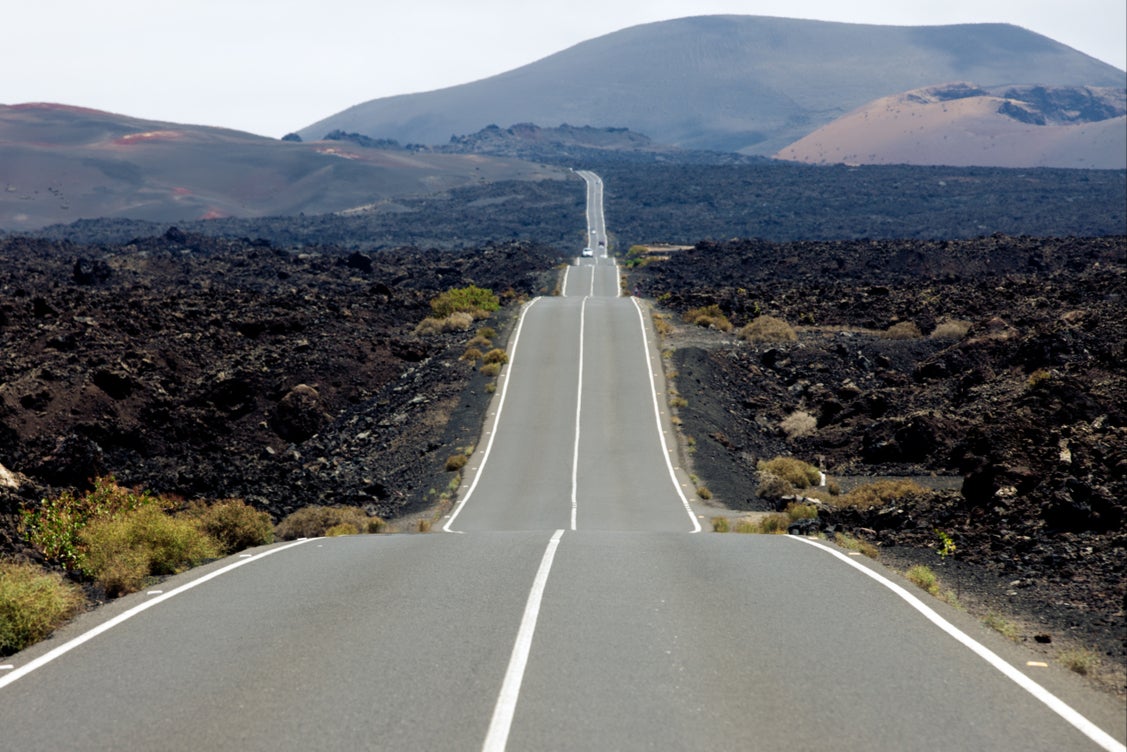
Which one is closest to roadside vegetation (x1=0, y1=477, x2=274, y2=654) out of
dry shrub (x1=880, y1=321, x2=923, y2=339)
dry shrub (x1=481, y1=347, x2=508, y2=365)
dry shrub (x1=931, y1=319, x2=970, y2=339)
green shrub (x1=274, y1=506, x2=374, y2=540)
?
green shrub (x1=274, y1=506, x2=374, y2=540)

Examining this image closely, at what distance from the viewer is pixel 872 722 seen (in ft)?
23.9

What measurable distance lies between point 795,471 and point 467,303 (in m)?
38.3

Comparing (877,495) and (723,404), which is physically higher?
(877,495)

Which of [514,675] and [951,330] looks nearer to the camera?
[514,675]

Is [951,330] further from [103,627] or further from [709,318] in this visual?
[103,627]

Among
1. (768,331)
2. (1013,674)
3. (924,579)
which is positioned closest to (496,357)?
(768,331)

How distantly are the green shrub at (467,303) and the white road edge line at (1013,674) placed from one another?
57.2 m

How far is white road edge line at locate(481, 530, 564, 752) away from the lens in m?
7.08

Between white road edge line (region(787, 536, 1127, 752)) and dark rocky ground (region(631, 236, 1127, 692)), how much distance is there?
2.33ft

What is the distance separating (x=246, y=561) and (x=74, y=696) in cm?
603

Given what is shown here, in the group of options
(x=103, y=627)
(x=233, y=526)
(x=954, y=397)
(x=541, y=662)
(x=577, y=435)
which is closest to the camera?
(x=541, y=662)

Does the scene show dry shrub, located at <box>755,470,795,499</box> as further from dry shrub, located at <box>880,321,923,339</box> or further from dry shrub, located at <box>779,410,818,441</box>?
dry shrub, located at <box>880,321,923,339</box>

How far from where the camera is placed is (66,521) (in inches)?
552

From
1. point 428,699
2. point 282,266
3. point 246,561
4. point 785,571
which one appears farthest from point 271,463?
point 282,266
